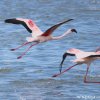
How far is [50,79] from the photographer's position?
629 inches

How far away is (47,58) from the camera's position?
18.7 meters

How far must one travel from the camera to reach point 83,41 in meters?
21.8

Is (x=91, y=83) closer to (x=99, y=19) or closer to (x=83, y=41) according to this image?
(x=83, y=41)

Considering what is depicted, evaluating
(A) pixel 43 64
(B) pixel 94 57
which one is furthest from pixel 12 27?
(B) pixel 94 57

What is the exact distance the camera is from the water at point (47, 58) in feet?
47.8

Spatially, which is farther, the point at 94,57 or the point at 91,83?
the point at 91,83

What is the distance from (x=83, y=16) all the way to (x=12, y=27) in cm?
414

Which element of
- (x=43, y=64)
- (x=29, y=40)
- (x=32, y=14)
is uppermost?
(x=29, y=40)

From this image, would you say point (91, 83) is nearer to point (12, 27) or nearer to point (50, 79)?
point (50, 79)

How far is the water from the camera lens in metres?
14.6

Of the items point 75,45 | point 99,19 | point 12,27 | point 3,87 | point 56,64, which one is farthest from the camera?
point 99,19

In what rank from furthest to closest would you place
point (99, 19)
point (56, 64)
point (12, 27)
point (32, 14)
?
point (32, 14), point (99, 19), point (12, 27), point (56, 64)

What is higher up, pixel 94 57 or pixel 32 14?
pixel 94 57

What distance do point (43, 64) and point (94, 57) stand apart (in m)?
4.17
